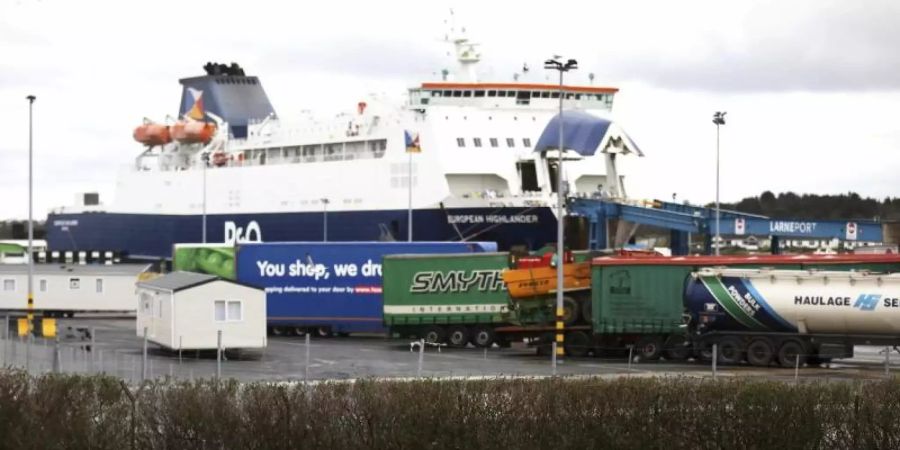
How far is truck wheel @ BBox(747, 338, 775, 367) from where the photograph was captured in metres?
34.2

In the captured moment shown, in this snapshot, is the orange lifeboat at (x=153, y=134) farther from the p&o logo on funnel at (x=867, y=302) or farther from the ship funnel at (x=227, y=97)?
the p&o logo on funnel at (x=867, y=302)

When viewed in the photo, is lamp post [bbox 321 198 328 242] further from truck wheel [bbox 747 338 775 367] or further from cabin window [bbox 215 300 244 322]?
truck wheel [bbox 747 338 775 367]

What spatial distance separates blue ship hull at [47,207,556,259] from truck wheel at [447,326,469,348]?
2292 centimetres

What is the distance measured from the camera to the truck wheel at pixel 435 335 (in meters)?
42.0

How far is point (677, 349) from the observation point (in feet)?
119

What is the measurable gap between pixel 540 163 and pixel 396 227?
23.5 ft

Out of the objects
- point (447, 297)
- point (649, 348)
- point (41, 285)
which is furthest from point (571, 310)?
point (41, 285)

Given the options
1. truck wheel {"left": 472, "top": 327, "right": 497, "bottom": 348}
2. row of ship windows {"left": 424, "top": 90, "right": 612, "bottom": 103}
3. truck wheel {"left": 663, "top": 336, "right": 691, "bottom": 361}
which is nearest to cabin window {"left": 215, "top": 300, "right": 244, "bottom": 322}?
truck wheel {"left": 472, "top": 327, "right": 497, "bottom": 348}

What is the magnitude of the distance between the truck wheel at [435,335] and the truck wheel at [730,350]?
374 inches

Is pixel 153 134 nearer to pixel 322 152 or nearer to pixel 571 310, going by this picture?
pixel 322 152

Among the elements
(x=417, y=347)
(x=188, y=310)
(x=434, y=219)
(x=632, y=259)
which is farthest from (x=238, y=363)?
(x=434, y=219)

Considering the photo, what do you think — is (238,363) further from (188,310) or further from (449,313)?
(449,313)

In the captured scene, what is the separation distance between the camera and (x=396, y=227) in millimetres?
68500

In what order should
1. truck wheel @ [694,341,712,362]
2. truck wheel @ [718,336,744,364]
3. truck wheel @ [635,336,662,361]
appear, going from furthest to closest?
truck wheel @ [635,336,662,361] < truck wheel @ [694,341,712,362] < truck wheel @ [718,336,744,364]
